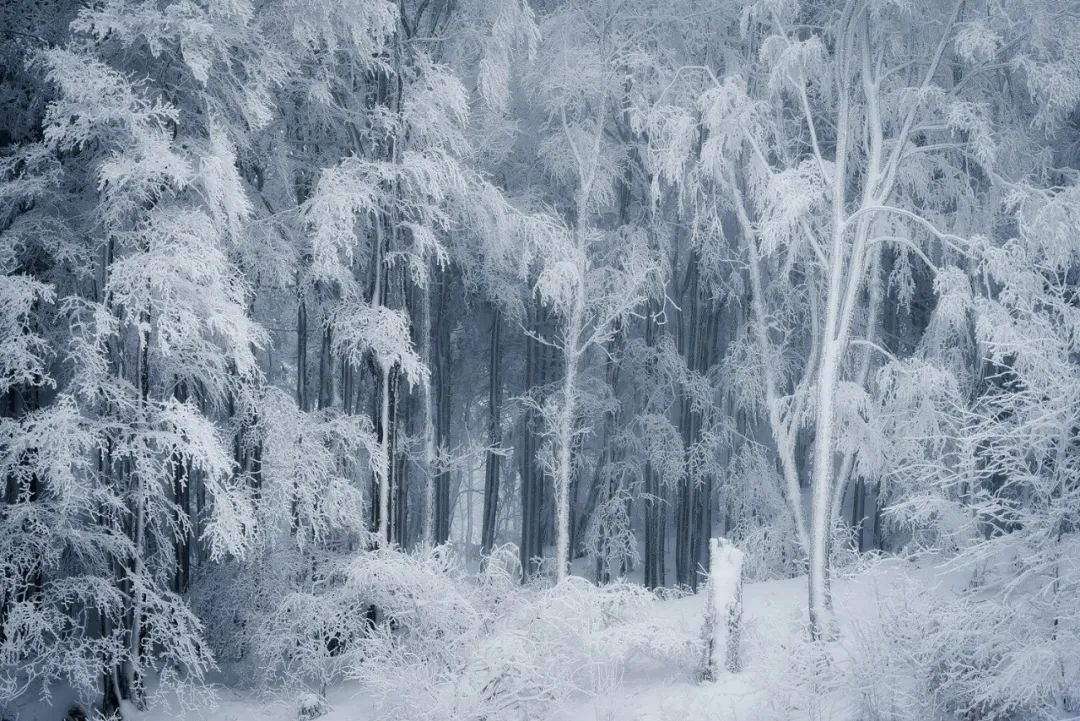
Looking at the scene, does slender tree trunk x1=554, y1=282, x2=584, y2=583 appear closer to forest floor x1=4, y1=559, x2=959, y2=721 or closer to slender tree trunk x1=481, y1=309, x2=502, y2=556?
forest floor x1=4, y1=559, x2=959, y2=721

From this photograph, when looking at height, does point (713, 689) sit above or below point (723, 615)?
below

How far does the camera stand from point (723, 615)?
7.38 m

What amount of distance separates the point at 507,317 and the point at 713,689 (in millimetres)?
7984

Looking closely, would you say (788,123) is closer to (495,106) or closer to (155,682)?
(495,106)

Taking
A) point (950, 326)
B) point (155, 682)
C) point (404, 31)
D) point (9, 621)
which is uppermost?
point (404, 31)

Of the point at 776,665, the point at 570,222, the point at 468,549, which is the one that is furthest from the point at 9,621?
the point at 468,549

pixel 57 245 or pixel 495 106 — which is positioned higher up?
pixel 495 106

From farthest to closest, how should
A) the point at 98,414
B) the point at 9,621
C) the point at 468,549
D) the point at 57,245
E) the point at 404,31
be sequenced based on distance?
1. the point at 468,549
2. the point at 404,31
3. the point at 98,414
4. the point at 57,245
5. the point at 9,621

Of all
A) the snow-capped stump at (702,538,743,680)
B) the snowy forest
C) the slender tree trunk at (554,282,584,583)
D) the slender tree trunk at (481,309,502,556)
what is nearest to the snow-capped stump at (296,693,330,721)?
the snowy forest

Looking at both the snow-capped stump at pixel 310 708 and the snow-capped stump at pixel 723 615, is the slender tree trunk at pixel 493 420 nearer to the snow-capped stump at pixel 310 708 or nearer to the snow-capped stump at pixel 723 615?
the snow-capped stump at pixel 310 708

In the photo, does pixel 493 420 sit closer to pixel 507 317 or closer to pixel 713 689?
pixel 507 317

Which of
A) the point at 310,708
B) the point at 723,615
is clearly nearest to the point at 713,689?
the point at 723,615

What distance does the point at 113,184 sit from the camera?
23.8ft

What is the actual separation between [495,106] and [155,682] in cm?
827
